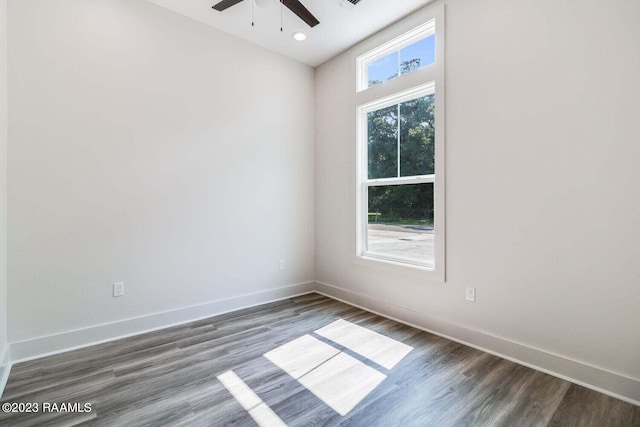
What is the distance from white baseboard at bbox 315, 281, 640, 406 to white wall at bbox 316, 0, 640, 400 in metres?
0.03

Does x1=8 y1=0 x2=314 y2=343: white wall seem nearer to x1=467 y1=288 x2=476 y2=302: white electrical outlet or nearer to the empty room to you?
the empty room

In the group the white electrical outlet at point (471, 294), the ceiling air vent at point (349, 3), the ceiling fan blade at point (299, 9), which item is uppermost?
the ceiling air vent at point (349, 3)

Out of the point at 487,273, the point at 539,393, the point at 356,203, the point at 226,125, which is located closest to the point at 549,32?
the point at 487,273

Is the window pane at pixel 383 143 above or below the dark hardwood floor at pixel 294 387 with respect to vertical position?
above

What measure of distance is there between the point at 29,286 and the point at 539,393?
367 cm

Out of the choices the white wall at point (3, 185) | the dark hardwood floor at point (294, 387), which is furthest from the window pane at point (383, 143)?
the white wall at point (3, 185)

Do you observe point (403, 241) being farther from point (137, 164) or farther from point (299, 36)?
point (137, 164)

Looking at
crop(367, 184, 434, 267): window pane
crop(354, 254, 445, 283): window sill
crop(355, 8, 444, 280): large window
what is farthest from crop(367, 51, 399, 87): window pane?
crop(354, 254, 445, 283): window sill

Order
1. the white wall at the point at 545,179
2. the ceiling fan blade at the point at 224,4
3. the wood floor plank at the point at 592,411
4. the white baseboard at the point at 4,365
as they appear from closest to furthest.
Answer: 1. the wood floor plank at the point at 592,411
2. the white wall at the point at 545,179
3. the white baseboard at the point at 4,365
4. the ceiling fan blade at the point at 224,4

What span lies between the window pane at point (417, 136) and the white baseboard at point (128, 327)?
2.17 metres

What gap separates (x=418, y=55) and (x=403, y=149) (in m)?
0.92

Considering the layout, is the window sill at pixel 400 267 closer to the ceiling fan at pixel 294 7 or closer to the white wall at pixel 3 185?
the ceiling fan at pixel 294 7

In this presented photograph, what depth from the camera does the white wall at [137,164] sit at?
7.66 feet

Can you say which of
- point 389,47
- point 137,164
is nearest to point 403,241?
point 389,47
